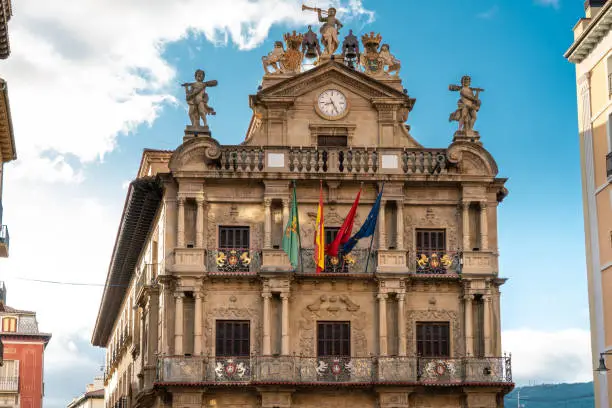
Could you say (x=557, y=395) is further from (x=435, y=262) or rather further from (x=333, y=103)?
(x=333, y=103)

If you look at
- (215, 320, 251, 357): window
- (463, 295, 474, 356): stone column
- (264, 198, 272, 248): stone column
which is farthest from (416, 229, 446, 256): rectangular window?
(215, 320, 251, 357): window

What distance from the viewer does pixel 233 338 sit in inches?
1887

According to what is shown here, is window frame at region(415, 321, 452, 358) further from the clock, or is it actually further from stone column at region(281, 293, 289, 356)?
the clock

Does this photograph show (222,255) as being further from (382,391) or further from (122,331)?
(122,331)

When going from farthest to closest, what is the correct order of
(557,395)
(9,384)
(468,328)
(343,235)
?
1. (557,395)
2. (9,384)
3. (468,328)
4. (343,235)

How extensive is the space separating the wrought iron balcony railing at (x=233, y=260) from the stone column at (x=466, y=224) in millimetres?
8129

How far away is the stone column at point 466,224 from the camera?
48688 millimetres

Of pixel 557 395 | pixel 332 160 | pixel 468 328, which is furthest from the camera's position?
pixel 557 395

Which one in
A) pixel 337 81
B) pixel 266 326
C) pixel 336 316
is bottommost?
pixel 266 326

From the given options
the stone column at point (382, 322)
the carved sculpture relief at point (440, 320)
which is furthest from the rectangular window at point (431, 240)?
the stone column at point (382, 322)

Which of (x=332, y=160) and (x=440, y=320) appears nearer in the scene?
(x=440, y=320)

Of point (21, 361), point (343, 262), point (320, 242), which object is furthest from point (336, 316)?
point (21, 361)

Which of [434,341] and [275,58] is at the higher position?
[275,58]

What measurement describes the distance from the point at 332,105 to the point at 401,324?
948 cm
